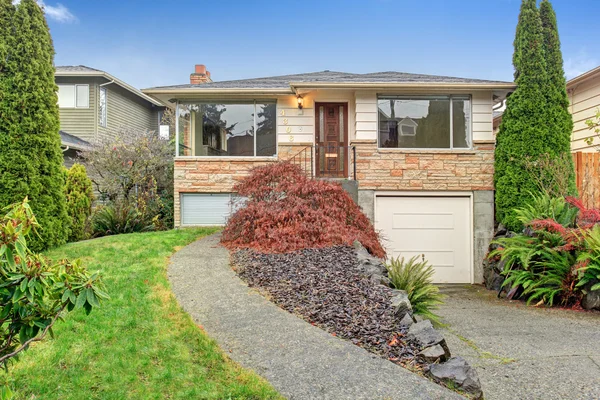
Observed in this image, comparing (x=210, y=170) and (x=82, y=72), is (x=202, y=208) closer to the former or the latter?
(x=210, y=170)

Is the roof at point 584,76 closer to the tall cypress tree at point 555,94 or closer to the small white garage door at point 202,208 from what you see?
the tall cypress tree at point 555,94

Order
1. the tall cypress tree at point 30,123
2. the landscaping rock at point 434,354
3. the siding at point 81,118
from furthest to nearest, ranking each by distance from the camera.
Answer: the siding at point 81,118
the tall cypress tree at point 30,123
the landscaping rock at point 434,354

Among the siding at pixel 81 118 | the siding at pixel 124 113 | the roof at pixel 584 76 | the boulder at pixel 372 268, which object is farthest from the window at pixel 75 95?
the roof at pixel 584 76

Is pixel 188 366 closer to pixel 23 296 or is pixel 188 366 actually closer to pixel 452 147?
pixel 23 296

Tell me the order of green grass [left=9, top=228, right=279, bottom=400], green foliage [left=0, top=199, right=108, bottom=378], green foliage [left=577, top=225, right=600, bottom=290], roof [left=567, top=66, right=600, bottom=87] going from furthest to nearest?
roof [left=567, top=66, right=600, bottom=87], green foliage [left=577, top=225, right=600, bottom=290], green grass [left=9, top=228, right=279, bottom=400], green foliage [left=0, top=199, right=108, bottom=378]

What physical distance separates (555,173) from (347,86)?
4.81m

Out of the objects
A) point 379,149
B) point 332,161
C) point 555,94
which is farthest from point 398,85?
point 555,94

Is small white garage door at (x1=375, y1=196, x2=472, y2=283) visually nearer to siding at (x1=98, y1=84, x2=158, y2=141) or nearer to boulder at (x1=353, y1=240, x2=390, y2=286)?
boulder at (x1=353, y1=240, x2=390, y2=286)

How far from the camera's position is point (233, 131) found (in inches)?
430

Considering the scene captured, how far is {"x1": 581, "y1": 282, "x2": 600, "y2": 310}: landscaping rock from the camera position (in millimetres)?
6621

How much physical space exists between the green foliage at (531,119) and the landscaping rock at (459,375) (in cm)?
680

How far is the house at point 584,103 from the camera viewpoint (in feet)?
36.2

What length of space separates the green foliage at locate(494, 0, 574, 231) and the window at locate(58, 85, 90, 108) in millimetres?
14497

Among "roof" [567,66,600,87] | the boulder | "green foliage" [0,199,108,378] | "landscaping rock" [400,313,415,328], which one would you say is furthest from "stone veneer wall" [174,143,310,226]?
"green foliage" [0,199,108,378]
